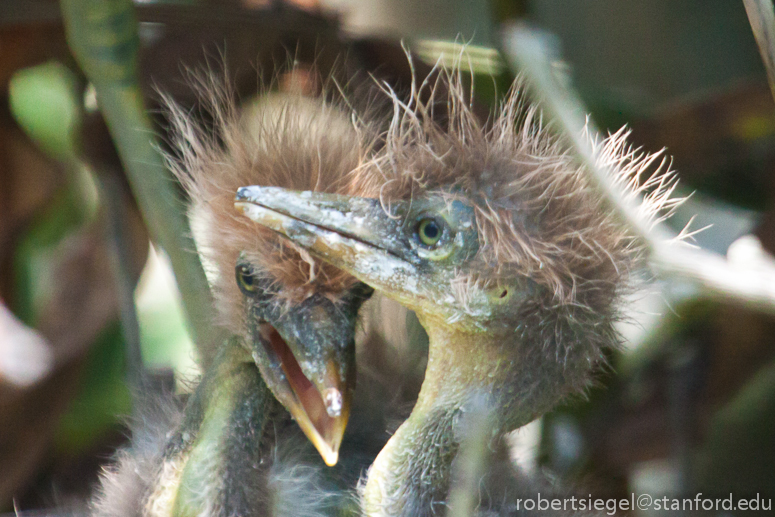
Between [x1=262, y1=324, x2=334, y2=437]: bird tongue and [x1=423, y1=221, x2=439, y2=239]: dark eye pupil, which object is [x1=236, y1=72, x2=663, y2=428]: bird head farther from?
[x1=262, y1=324, x2=334, y2=437]: bird tongue

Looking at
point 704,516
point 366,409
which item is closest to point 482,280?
point 366,409

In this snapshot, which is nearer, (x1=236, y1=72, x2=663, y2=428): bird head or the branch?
(x1=236, y1=72, x2=663, y2=428): bird head

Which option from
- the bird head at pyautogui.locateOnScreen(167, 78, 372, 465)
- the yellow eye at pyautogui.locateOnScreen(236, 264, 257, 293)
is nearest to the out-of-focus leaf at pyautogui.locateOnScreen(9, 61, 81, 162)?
the bird head at pyautogui.locateOnScreen(167, 78, 372, 465)

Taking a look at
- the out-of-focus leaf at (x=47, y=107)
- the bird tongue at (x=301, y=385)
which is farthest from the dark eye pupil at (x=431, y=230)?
the out-of-focus leaf at (x=47, y=107)

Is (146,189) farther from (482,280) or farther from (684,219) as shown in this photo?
(684,219)

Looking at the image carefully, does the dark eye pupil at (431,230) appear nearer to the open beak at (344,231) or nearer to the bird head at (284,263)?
the open beak at (344,231)

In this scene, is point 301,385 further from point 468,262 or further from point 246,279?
point 468,262

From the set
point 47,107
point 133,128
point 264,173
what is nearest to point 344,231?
point 264,173
